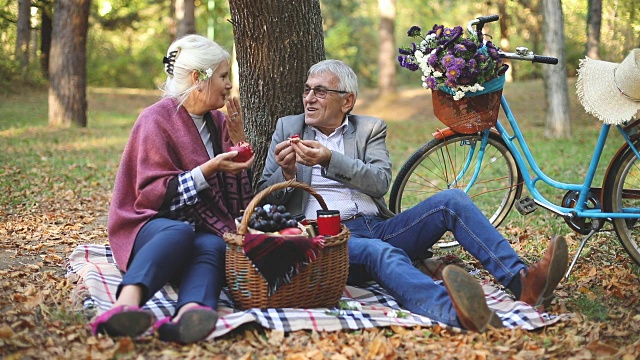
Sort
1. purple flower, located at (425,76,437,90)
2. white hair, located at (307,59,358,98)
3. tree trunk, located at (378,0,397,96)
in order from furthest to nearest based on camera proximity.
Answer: tree trunk, located at (378,0,397,96) → purple flower, located at (425,76,437,90) → white hair, located at (307,59,358,98)

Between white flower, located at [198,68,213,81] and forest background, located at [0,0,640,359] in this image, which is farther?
white flower, located at [198,68,213,81]

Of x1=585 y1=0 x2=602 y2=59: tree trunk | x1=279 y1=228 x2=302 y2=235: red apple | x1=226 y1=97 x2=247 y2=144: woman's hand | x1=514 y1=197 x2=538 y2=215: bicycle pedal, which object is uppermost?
x1=585 y1=0 x2=602 y2=59: tree trunk

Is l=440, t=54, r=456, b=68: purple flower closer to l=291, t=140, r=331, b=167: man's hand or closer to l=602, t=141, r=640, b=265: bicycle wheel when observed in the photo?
l=291, t=140, r=331, b=167: man's hand

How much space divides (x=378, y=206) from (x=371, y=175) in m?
0.33

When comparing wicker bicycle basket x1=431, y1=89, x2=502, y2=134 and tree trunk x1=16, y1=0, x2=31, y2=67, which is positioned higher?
tree trunk x1=16, y1=0, x2=31, y2=67

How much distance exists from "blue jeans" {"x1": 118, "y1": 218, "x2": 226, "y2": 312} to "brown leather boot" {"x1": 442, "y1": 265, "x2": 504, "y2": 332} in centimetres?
112

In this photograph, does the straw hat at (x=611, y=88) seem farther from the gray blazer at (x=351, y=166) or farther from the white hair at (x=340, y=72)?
the white hair at (x=340, y=72)

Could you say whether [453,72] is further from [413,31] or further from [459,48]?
[413,31]

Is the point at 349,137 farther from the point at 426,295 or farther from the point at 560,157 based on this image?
the point at 560,157

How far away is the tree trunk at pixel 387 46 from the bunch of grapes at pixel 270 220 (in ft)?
51.6

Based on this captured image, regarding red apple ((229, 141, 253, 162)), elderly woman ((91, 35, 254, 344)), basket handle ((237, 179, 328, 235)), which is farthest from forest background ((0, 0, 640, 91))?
red apple ((229, 141, 253, 162))

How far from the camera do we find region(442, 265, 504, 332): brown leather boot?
130 inches

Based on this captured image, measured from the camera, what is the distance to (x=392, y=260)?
367cm

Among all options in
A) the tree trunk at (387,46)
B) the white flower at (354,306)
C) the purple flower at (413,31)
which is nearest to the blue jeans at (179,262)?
the white flower at (354,306)
